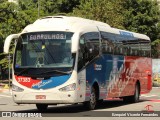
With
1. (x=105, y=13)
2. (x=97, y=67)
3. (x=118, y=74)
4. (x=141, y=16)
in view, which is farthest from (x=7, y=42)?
(x=141, y=16)

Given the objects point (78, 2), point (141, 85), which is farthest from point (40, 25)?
point (78, 2)

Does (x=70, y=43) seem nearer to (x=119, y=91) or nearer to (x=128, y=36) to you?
(x=119, y=91)

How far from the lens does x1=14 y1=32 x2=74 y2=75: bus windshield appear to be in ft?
57.8

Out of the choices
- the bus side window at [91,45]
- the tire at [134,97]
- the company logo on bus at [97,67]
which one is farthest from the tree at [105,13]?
the bus side window at [91,45]

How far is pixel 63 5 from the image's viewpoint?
7088 cm

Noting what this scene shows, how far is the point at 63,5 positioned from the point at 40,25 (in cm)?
5278

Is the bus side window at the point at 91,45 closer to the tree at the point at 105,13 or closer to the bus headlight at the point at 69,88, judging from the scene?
the bus headlight at the point at 69,88

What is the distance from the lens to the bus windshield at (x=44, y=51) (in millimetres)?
17609

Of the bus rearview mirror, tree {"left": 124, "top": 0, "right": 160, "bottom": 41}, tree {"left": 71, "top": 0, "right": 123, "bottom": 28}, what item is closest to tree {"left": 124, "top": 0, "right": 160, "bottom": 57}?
tree {"left": 124, "top": 0, "right": 160, "bottom": 41}

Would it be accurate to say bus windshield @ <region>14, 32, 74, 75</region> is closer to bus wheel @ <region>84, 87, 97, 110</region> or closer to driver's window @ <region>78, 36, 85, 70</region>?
driver's window @ <region>78, 36, 85, 70</region>

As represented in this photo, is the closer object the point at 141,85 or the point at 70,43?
the point at 70,43

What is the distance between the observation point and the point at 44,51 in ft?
58.5

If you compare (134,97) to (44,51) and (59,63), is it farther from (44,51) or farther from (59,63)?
(44,51)

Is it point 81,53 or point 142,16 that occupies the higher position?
point 142,16
